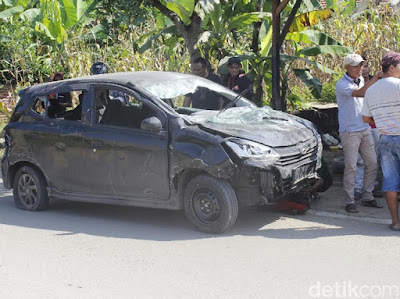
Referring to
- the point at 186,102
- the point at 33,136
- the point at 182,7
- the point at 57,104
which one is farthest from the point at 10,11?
the point at 186,102

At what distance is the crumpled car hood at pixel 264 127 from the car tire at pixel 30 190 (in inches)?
92.1

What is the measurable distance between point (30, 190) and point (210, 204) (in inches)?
115

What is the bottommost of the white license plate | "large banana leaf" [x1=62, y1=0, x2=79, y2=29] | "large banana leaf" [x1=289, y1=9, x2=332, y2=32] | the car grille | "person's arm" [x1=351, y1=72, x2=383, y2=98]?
the white license plate

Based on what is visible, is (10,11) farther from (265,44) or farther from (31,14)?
(265,44)

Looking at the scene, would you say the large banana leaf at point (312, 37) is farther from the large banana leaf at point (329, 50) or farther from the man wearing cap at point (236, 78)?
the man wearing cap at point (236, 78)

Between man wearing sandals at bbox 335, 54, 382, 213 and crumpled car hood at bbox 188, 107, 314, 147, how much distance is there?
1.55ft

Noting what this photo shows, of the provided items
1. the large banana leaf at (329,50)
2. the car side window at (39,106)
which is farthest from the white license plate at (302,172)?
the large banana leaf at (329,50)

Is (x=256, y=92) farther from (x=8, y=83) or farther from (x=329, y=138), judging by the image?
(x=8, y=83)

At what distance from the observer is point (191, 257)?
6.54 metres

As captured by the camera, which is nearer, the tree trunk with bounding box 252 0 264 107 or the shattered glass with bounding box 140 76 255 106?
the shattered glass with bounding box 140 76 255 106

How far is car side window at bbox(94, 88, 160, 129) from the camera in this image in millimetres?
8047

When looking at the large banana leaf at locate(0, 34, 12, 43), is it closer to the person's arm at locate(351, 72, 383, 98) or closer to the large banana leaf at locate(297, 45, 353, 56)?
the large banana leaf at locate(297, 45, 353, 56)

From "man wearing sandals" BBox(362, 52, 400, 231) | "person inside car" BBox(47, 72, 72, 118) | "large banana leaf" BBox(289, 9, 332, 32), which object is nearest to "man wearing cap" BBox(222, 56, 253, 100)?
"large banana leaf" BBox(289, 9, 332, 32)

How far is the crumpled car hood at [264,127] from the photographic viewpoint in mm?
7402
